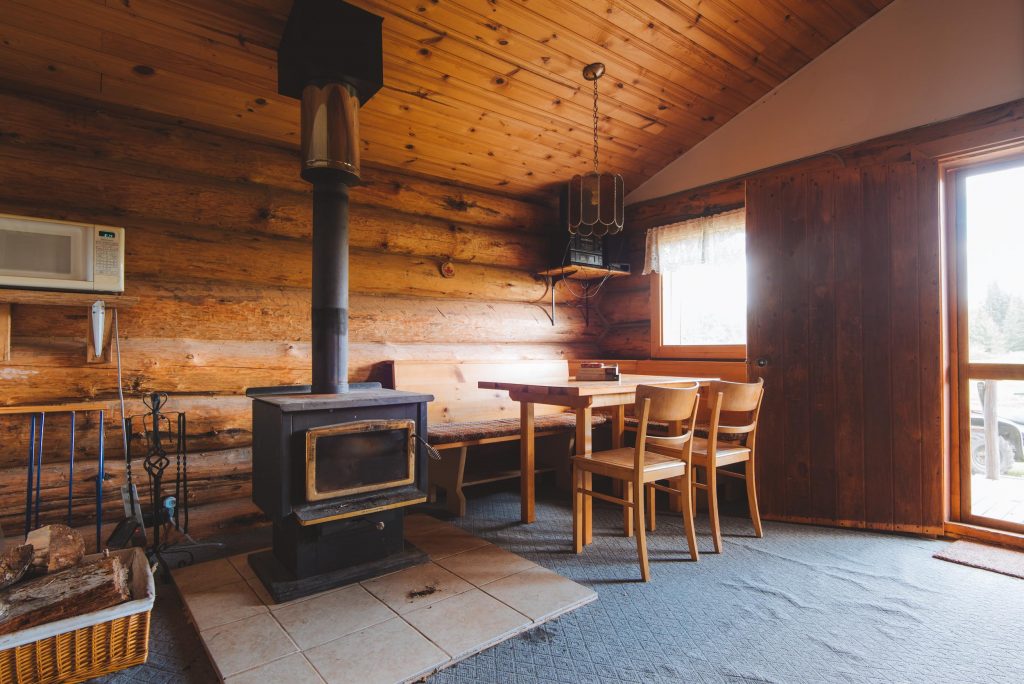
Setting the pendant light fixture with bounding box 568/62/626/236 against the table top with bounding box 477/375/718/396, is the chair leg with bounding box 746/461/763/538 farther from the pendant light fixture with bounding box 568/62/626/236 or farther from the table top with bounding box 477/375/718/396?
the pendant light fixture with bounding box 568/62/626/236


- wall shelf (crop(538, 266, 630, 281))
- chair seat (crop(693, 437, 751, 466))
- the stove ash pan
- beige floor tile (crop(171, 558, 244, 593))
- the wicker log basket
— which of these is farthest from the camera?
wall shelf (crop(538, 266, 630, 281))

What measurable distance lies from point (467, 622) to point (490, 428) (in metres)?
1.64

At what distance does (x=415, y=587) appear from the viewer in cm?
237

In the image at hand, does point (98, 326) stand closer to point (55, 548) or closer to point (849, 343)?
point (55, 548)

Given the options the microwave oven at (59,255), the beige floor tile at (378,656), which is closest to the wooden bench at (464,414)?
the beige floor tile at (378,656)

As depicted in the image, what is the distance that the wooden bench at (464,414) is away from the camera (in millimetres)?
3438

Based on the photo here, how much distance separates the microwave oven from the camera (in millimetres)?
2406

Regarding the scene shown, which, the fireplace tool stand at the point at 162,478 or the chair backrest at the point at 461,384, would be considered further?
the chair backrest at the point at 461,384

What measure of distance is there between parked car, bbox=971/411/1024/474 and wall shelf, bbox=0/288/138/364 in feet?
15.4

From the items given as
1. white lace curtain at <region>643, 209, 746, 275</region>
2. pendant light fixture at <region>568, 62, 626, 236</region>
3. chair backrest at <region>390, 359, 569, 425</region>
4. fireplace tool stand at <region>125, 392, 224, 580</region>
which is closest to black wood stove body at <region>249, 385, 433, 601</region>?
fireplace tool stand at <region>125, 392, 224, 580</region>

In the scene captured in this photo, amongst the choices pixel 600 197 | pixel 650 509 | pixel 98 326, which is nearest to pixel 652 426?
pixel 650 509

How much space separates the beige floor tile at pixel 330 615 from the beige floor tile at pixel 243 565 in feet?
1.37

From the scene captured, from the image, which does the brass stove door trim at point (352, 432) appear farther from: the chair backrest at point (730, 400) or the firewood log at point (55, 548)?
the chair backrest at point (730, 400)

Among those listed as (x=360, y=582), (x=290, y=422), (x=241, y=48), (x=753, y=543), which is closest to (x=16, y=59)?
(x=241, y=48)
